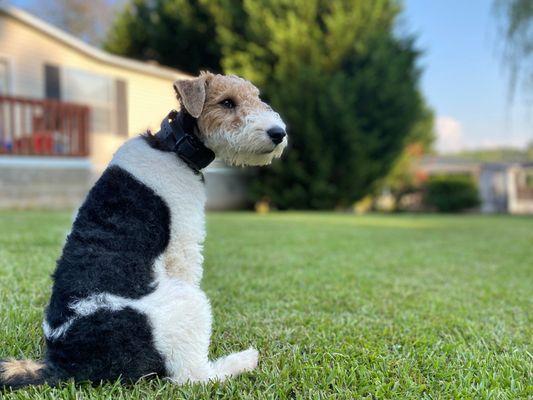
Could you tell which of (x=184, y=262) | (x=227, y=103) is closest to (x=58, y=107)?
(x=227, y=103)

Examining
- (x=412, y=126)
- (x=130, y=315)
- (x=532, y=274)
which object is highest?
(x=412, y=126)

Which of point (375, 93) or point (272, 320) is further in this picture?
point (375, 93)

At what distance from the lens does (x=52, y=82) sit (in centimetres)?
1377

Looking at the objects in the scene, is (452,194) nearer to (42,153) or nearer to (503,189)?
(503,189)

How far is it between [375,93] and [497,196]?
14.3 m

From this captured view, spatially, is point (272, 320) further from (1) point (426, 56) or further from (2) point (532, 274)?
(1) point (426, 56)

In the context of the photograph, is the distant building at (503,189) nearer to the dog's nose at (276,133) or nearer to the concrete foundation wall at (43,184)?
the concrete foundation wall at (43,184)

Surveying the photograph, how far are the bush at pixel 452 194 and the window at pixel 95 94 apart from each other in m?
16.1

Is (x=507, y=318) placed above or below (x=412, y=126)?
below

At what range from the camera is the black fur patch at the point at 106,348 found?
1.66 meters

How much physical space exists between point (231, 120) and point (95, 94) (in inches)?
550

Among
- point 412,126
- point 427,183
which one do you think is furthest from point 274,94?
point 427,183

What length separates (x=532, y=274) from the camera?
197 inches

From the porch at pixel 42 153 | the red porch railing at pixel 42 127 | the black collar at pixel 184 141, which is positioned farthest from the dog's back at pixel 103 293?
the red porch railing at pixel 42 127
